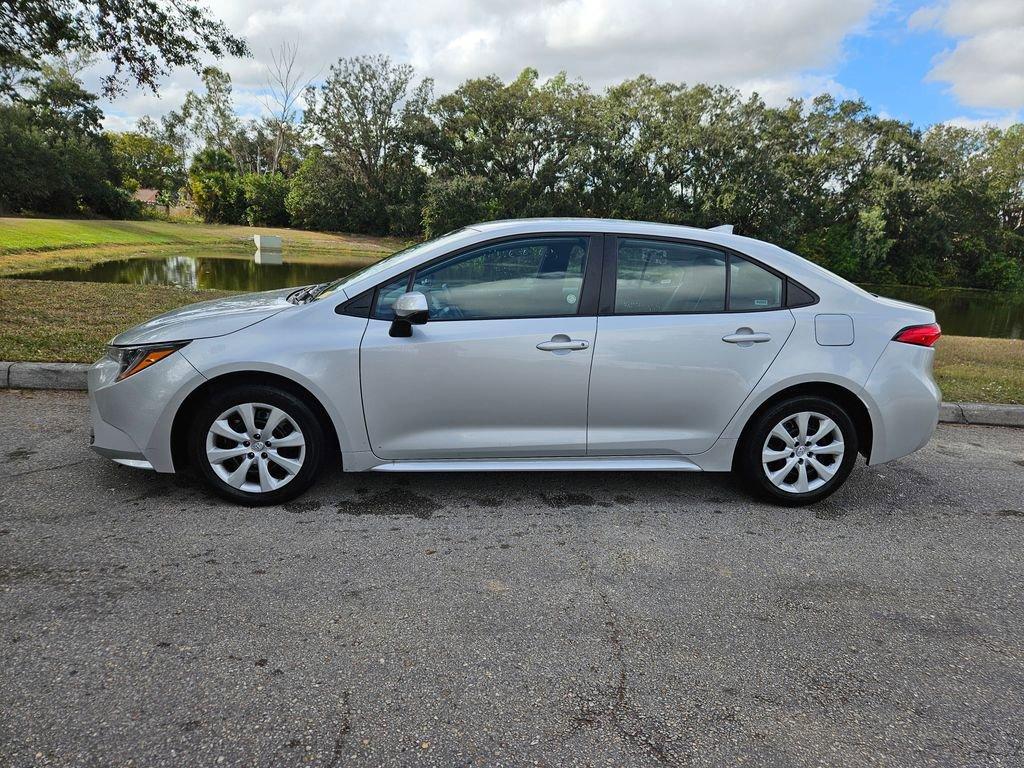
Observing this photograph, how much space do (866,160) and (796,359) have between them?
4536 cm

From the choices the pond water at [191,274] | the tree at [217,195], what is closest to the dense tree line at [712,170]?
the tree at [217,195]

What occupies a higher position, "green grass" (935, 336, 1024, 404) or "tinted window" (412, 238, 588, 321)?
"tinted window" (412, 238, 588, 321)

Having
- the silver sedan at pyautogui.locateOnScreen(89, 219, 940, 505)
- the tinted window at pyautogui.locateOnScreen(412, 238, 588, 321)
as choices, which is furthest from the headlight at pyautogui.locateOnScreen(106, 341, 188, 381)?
the tinted window at pyautogui.locateOnScreen(412, 238, 588, 321)

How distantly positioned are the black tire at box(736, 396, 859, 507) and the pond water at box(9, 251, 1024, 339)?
13.1 m

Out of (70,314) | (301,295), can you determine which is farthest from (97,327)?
(301,295)

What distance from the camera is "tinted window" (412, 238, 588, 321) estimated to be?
3.74 m

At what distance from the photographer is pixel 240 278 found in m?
19.2

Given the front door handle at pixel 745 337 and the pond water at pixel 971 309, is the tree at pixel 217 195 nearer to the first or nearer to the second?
the pond water at pixel 971 309

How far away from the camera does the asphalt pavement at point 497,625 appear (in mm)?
2107

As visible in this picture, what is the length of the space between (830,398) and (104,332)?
7.33 meters

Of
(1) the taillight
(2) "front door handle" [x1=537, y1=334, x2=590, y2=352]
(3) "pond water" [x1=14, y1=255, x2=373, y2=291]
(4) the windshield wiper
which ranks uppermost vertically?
(3) "pond water" [x1=14, y1=255, x2=373, y2=291]

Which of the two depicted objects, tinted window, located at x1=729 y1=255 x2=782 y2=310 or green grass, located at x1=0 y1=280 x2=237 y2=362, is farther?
green grass, located at x1=0 y1=280 x2=237 y2=362

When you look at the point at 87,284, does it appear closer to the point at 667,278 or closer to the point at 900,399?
the point at 667,278

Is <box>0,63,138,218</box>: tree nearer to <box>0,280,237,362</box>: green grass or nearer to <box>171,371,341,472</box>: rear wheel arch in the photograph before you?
<box>0,280,237,362</box>: green grass
